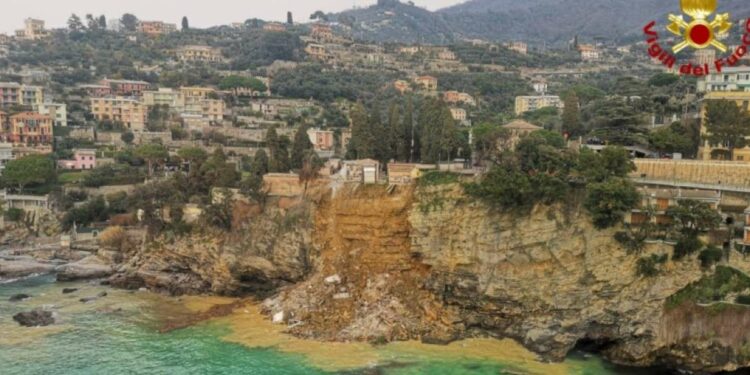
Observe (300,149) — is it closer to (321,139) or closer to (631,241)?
(321,139)

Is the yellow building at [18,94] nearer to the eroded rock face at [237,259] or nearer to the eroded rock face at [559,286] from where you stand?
the eroded rock face at [237,259]

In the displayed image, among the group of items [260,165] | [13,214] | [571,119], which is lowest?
[13,214]

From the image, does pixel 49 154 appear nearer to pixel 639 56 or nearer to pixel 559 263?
pixel 559 263

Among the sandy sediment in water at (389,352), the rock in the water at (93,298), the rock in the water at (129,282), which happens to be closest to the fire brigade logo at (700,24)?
the sandy sediment in water at (389,352)

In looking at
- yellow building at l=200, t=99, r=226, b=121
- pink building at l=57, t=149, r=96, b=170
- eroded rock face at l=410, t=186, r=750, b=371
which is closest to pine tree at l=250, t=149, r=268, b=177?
eroded rock face at l=410, t=186, r=750, b=371

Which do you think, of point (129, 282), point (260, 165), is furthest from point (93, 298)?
point (260, 165)

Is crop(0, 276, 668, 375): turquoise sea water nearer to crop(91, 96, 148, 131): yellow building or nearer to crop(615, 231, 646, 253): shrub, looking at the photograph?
crop(615, 231, 646, 253): shrub

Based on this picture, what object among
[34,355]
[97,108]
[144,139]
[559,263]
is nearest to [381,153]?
[559,263]
